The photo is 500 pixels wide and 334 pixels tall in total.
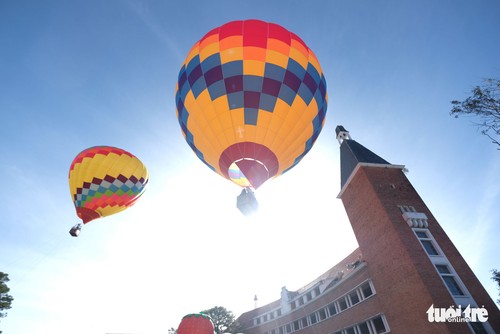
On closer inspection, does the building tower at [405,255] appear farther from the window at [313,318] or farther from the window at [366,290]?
the window at [313,318]

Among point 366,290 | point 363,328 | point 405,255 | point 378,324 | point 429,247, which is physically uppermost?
point 429,247

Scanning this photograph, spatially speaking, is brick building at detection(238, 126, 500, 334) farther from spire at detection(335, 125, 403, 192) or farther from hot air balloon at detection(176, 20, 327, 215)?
hot air balloon at detection(176, 20, 327, 215)

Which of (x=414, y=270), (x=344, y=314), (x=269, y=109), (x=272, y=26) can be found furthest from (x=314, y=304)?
(x=272, y=26)

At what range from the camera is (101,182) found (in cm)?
1412

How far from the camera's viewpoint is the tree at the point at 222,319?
39.6 metres

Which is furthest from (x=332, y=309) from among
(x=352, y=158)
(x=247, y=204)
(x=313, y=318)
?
(x=247, y=204)

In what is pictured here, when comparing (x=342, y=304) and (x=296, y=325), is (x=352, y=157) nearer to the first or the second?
(x=342, y=304)

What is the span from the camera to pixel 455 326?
12016 mm

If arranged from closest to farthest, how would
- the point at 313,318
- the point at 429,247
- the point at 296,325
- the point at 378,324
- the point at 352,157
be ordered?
the point at 429,247 → the point at 378,324 → the point at 352,157 → the point at 313,318 → the point at 296,325

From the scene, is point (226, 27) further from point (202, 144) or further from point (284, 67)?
point (202, 144)

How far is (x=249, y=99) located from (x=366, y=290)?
745 inches

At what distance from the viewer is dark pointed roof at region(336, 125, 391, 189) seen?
2209cm

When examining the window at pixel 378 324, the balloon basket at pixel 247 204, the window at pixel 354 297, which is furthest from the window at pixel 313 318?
the balloon basket at pixel 247 204

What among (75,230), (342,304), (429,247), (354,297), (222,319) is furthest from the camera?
(222,319)
